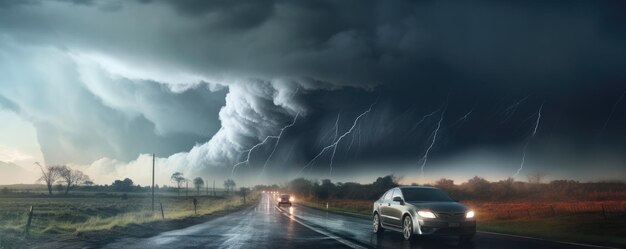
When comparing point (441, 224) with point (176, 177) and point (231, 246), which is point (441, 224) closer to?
point (231, 246)

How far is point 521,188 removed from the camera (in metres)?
82.2

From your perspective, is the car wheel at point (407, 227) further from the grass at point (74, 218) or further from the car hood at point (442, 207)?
the grass at point (74, 218)

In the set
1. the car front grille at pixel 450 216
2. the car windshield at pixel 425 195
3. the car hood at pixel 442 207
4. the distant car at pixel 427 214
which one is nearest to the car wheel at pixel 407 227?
the distant car at pixel 427 214

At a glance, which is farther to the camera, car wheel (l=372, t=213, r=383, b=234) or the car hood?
car wheel (l=372, t=213, r=383, b=234)

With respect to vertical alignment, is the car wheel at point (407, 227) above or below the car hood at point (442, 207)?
below

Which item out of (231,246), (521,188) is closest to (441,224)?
(231,246)

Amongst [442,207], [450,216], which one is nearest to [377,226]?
[442,207]

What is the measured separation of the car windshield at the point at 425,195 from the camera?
14.8 m

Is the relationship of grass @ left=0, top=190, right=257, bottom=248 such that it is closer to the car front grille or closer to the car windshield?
the car windshield

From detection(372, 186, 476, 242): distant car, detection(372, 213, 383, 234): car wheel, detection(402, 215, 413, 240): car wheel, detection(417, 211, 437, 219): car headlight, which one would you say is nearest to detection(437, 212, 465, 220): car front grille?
detection(372, 186, 476, 242): distant car

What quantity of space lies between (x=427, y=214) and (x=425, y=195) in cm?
174

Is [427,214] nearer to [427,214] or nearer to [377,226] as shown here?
[427,214]

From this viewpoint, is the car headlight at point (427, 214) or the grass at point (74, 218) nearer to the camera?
the car headlight at point (427, 214)

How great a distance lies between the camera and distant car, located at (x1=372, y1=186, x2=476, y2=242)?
13.3 m
